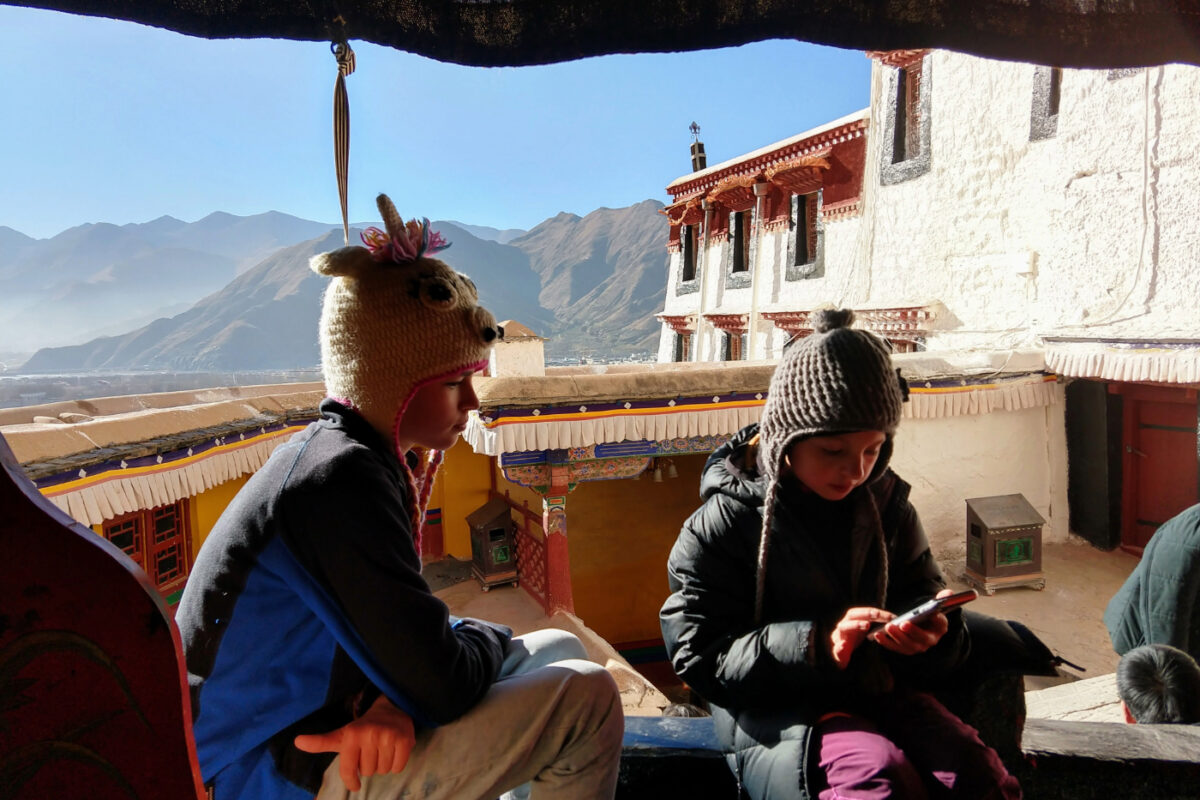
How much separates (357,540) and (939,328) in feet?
30.5

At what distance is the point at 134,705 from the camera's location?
0.63 meters

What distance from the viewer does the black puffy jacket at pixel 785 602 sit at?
3.63 feet

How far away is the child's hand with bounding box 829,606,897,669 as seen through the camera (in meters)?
1.04

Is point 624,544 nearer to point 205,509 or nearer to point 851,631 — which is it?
point 205,509

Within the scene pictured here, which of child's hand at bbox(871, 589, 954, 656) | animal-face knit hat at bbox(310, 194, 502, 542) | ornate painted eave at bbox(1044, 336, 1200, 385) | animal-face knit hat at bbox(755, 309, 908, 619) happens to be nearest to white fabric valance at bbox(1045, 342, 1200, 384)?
ornate painted eave at bbox(1044, 336, 1200, 385)

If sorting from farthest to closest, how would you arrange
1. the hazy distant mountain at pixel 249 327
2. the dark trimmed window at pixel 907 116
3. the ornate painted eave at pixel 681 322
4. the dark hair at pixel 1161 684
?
the hazy distant mountain at pixel 249 327 → the ornate painted eave at pixel 681 322 → the dark trimmed window at pixel 907 116 → the dark hair at pixel 1161 684

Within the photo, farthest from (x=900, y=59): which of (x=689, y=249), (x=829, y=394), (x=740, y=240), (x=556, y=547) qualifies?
(x=829, y=394)

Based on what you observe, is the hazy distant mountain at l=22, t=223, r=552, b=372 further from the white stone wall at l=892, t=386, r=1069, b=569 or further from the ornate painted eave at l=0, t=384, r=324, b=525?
the white stone wall at l=892, t=386, r=1069, b=569

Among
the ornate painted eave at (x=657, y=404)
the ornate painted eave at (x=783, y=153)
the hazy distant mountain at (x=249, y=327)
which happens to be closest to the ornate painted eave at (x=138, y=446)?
the ornate painted eave at (x=657, y=404)

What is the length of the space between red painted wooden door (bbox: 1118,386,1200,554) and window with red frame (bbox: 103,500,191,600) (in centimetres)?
866

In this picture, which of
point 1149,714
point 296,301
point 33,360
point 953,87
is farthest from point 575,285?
point 1149,714

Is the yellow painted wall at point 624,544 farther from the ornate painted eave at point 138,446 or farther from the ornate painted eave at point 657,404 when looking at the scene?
the ornate painted eave at point 138,446

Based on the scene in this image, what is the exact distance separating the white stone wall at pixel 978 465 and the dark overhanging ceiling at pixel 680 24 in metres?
5.74

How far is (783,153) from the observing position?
1159cm
